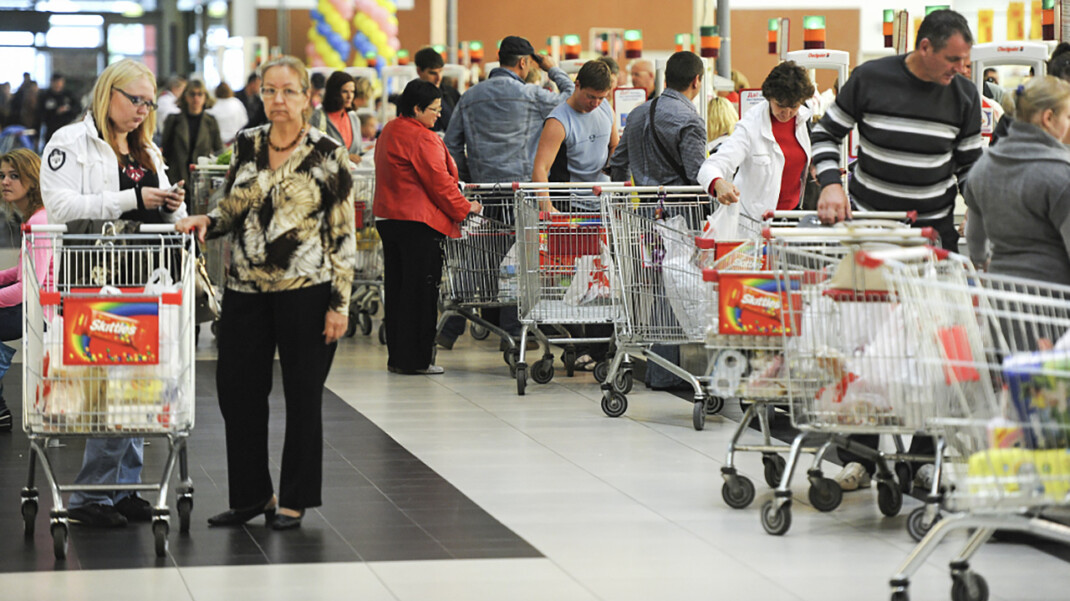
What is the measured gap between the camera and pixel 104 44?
2569 centimetres

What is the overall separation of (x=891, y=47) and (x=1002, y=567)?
21.0ft

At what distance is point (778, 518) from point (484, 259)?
4197mm

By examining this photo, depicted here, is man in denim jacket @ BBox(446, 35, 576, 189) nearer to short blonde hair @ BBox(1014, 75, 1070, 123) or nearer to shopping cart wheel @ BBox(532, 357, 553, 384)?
shopping cart wheel @ BBox(532, 357, 553, 384)

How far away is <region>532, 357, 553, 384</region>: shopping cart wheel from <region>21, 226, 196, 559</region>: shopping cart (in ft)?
12.5

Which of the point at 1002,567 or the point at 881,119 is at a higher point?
the point at 881,119

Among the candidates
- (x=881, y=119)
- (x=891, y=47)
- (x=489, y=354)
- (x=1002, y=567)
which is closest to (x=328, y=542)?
(x=1002, y=567)

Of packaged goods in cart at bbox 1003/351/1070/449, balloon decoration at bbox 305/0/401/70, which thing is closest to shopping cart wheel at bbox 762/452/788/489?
packaged goods in cart at bbox 1003/351/1070/449

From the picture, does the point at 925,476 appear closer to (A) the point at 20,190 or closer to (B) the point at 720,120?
(B) the point at 720,120

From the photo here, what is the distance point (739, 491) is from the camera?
550 cm

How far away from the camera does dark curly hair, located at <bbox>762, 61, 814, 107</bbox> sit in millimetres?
7031

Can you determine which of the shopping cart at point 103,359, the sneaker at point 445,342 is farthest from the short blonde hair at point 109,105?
the sneaker at point 445,342

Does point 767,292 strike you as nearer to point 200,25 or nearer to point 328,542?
point 328,542

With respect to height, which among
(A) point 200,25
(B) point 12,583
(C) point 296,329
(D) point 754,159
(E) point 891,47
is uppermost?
(A) point 200,25

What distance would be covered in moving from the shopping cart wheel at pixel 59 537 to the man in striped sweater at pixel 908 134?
2.76 metres
